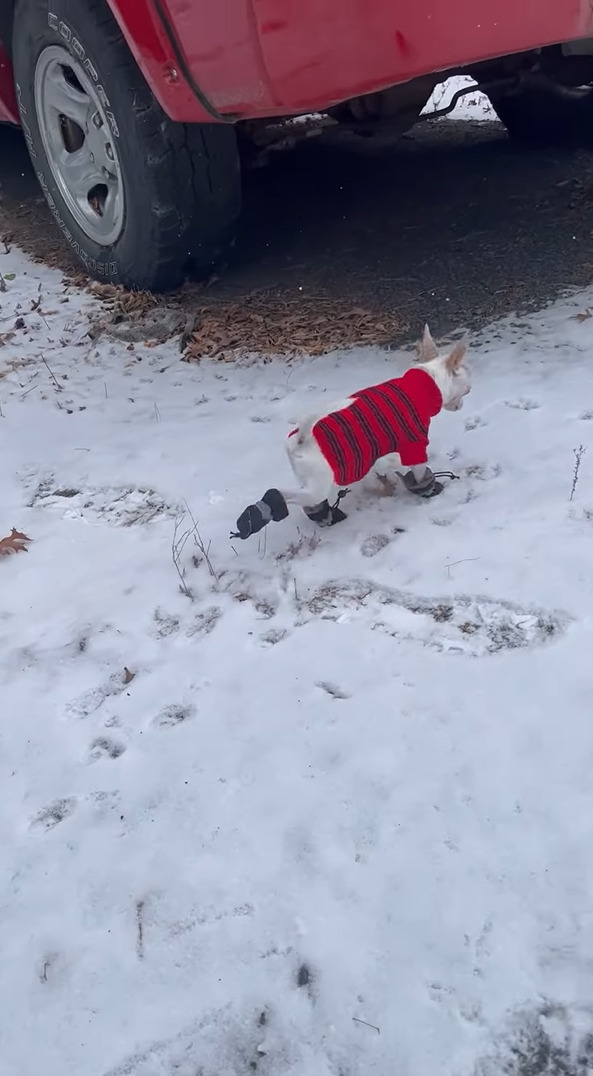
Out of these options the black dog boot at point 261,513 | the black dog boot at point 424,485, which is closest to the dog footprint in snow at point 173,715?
the black dog boot at point 261,513

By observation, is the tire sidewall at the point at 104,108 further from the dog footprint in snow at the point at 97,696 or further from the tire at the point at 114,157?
the dog footprint in snow at the point at 97,696

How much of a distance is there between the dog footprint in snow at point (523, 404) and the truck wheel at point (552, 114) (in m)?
2.65

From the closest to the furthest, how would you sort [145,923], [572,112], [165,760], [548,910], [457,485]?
[548,910] → [145,923] → [165,760] → [457,485] → [572,112]

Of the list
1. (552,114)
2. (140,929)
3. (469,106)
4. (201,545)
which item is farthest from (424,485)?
(469,106)

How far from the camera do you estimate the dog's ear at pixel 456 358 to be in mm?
2654

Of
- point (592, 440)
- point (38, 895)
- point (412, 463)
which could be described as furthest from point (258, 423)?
point (38, 895)

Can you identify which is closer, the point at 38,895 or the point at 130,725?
the point at 38,895

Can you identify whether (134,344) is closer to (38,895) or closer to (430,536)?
(430,536)

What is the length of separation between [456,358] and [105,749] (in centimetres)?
149

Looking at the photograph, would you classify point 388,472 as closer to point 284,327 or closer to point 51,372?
point 284,327

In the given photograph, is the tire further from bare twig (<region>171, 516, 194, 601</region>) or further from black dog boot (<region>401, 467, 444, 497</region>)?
black dog boot (<region>401, 467, 444, 497</region>)

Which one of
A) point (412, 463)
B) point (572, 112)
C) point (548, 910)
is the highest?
point (572, 112)

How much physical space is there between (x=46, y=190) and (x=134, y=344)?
1.14 metres

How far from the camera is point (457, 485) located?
9.00 ft
